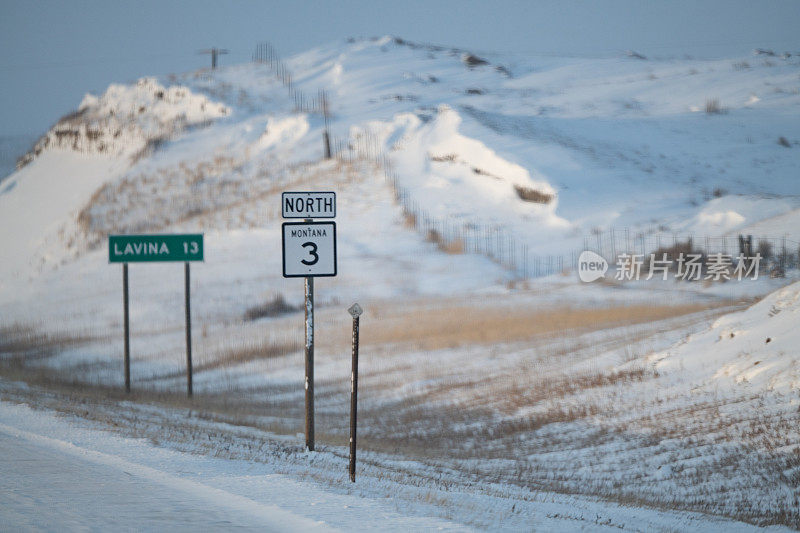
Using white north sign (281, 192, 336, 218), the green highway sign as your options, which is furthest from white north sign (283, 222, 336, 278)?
the green highway sign

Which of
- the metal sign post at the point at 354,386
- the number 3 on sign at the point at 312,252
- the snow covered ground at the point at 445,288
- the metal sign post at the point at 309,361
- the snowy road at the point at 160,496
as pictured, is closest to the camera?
the snowy road at the point at 160,496

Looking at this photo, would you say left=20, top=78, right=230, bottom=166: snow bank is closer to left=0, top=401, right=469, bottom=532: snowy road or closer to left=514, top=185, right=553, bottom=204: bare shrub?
left=514, top=185, right=553, bottom=204: bare shrub

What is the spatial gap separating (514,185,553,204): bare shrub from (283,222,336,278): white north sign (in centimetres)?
3540

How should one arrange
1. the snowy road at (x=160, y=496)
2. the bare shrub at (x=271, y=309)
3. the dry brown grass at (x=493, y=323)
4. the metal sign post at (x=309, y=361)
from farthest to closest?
the bare shrub at (x=271, y=309), the dry brown grass at (x=493, y=323), the metal sign post at (x=309, y=361), the snowy road at (x=160, y=496)

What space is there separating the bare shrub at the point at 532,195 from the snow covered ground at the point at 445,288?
24 cm

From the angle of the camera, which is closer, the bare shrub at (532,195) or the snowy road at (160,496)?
the snowy road at (160,496)

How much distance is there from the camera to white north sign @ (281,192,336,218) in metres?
11.8

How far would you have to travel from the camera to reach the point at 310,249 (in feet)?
39.2

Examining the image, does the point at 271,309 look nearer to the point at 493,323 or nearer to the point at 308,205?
the point at 493,323

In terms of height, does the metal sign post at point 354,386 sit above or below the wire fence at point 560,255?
below

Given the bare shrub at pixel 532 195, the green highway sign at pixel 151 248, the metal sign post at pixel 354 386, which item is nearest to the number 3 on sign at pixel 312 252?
the metal sign post at pixel 354 386

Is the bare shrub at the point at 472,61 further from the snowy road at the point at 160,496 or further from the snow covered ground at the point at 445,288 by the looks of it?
the snowy road at the point at 160,496

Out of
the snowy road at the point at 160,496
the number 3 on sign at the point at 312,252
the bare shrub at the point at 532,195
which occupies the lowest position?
the snowy road at the point at 160,496

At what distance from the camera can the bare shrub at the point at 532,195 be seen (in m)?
46.2
